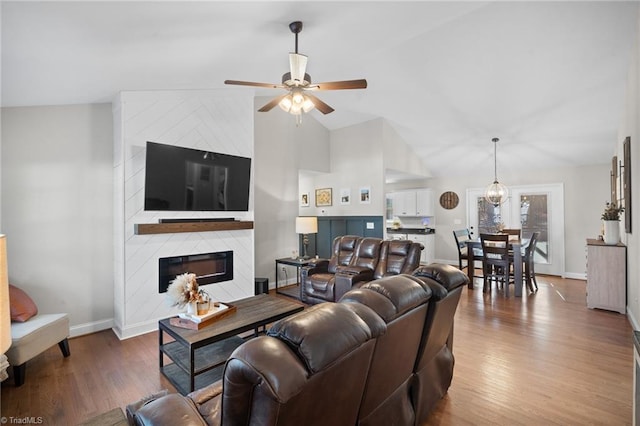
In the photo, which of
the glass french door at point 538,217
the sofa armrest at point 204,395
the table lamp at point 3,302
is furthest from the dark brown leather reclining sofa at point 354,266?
the glass french door at point 538,217

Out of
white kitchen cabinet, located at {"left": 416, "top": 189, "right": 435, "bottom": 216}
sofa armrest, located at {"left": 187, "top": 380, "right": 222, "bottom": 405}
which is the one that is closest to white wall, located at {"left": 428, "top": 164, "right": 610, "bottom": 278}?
white kitchen cabinet, located at {"left": 416, "top": 189, "right": 435, "bottom": 216}

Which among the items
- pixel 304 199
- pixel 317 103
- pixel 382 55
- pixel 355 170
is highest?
pixel 382 55

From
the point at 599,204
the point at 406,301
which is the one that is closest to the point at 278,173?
the point at 406,301

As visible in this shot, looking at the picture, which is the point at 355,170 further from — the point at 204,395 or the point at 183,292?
the point at 204,395

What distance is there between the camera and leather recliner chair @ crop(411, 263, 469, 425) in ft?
5.88

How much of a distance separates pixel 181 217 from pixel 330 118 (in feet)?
11.9

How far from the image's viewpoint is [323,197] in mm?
6930

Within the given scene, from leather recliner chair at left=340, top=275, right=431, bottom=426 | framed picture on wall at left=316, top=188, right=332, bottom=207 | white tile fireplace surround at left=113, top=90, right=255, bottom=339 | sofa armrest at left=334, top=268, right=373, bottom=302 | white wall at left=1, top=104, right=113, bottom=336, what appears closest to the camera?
leather recliner chair at left=340, top=275, right=431, bottom=426

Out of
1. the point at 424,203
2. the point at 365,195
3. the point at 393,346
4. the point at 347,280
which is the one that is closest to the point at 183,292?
the point at 393,346

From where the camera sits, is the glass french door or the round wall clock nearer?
the glass french door

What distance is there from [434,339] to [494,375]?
110cm

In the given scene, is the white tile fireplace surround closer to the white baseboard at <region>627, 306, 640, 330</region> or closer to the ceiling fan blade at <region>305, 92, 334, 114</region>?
the ceiling fan blade at <region>305, 92, 334, 114</region>

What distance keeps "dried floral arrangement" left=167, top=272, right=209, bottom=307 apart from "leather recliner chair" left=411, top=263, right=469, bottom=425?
1759 mm

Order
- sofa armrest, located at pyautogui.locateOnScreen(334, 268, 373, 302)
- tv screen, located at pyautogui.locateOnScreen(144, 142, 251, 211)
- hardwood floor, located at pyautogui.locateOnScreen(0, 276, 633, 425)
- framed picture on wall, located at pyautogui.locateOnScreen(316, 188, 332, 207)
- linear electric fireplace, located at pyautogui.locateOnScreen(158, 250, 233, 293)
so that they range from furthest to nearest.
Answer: framed picture on wall, located at pyautogui.locateOnScreen(316, 188, 332, 207) → sofa armrest, located at pyautogui.locateOnScreen(334, 268, 373, 302) → linear electric fireplace, located at pyautogui.locateOnScreen(158, 250, 233, 293) → tv screen, located at pyautogui.locateOnScreen(144, 142, 251, 211) → hardwood floor, located at pyautogui.locateOnScreen(0, 276, 633, 425)
